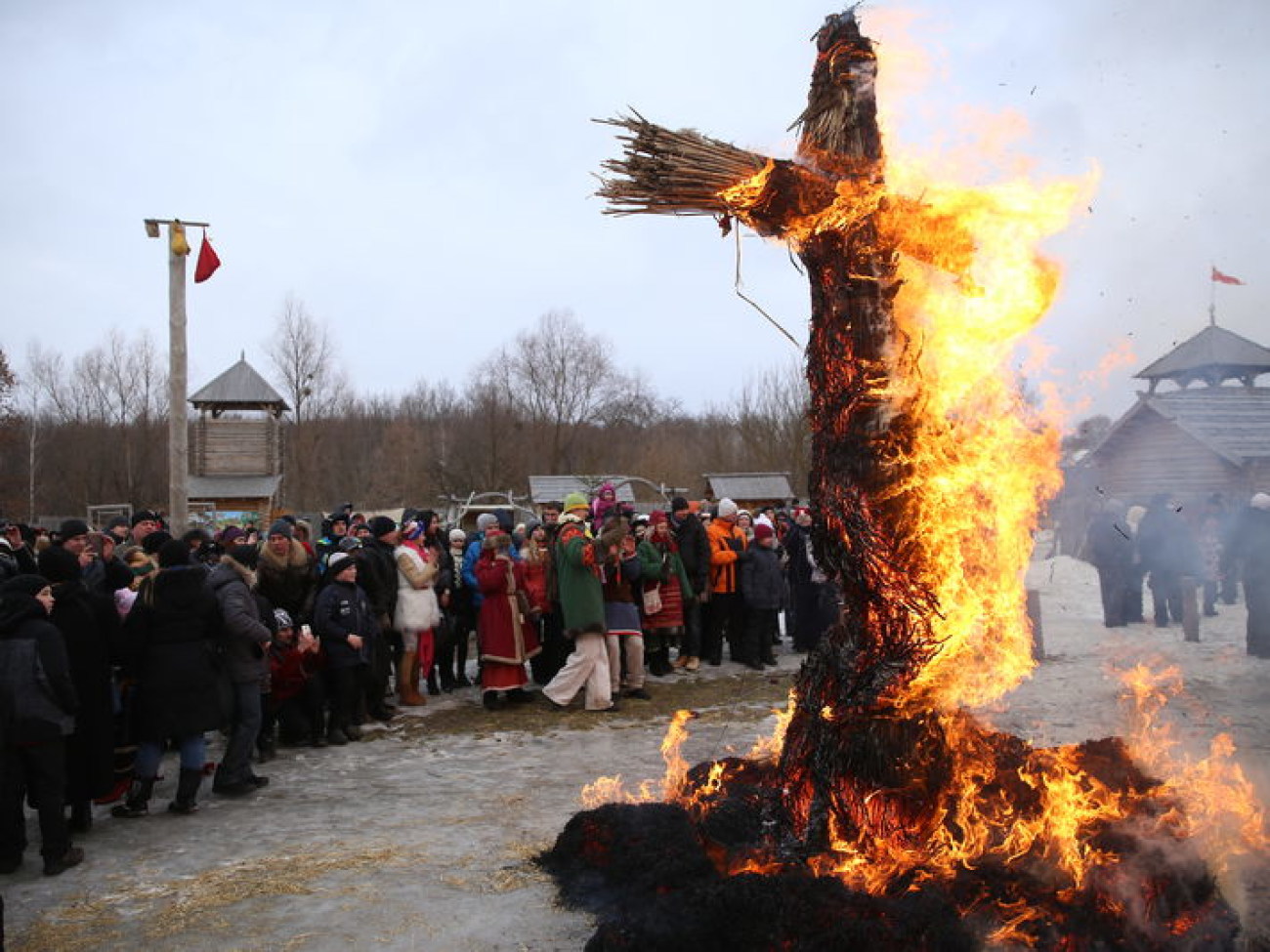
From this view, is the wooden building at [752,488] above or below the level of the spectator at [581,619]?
above

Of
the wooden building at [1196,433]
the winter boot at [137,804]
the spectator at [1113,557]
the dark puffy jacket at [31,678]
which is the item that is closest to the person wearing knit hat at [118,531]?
the winter boot at [137,804]

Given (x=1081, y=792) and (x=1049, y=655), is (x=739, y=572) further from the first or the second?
(x=1081, y=792)

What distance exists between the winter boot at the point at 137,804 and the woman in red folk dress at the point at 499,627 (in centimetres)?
374

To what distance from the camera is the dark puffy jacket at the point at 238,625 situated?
6.75 meters

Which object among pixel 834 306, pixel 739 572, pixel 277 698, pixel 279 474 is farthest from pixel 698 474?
pixel 834 306

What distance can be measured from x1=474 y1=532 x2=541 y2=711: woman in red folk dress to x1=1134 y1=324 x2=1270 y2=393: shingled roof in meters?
21.9

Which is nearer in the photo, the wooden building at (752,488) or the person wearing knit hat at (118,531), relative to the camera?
the person wearing knit hat at (118,531)

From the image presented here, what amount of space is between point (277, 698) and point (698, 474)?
46579 millimetres

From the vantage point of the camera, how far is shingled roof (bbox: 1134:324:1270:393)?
24781mm

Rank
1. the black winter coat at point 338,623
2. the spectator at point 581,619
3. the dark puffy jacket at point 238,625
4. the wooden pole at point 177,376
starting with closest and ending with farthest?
the dark puffy jacket at point 238,625 < the black winter coat at point 338,623 < the spectator at point 581,619 < the wooden pole at point 177,376

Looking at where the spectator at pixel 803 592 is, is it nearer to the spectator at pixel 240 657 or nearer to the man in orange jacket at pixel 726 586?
the man in orange jacket at pixel 726 586

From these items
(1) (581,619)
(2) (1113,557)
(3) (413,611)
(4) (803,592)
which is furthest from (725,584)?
(2) (1113,557)

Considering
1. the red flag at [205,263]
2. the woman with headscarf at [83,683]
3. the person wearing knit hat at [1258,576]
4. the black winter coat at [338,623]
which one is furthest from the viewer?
the red flag at [205,263]

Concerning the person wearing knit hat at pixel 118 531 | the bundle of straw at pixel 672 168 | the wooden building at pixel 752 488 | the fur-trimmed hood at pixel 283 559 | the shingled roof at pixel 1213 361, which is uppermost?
the shingled roof at pixel 1213 361
